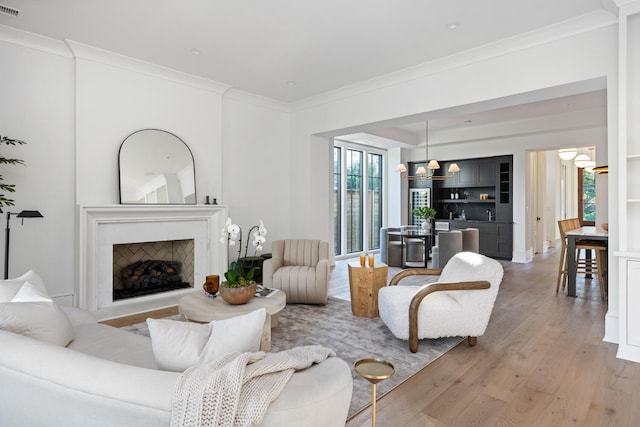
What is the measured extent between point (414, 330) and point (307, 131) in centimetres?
405

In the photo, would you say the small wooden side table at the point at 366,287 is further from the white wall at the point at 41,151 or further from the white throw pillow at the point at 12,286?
the white wall at the point at 41,151

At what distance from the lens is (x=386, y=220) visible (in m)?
9.72

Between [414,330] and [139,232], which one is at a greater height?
[139,232]

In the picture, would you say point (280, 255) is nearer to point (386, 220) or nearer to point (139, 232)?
point (139, 232)

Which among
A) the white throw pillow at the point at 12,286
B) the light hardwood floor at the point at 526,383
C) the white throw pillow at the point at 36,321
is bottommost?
the light hardwood floor at the point at 526,383

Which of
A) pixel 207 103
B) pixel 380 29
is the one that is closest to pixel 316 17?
pixel 380 29

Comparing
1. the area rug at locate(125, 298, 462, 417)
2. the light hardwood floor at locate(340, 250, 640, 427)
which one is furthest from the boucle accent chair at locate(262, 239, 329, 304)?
the light hardwood floor at locate(340, 250, 640, 427)

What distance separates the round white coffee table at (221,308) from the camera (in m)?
2.91

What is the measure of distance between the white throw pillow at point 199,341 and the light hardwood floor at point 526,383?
113 centimetres

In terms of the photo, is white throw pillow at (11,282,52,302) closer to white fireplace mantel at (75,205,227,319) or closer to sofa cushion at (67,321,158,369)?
sofa cushion at (67,321,158,369)

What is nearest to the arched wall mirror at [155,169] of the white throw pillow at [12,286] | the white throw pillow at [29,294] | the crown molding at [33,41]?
the crown molding at [33,41]

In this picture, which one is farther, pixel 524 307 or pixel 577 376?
pixel 524 307

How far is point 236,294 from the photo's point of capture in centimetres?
306

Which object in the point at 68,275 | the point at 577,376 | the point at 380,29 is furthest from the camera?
the point at 68,275
